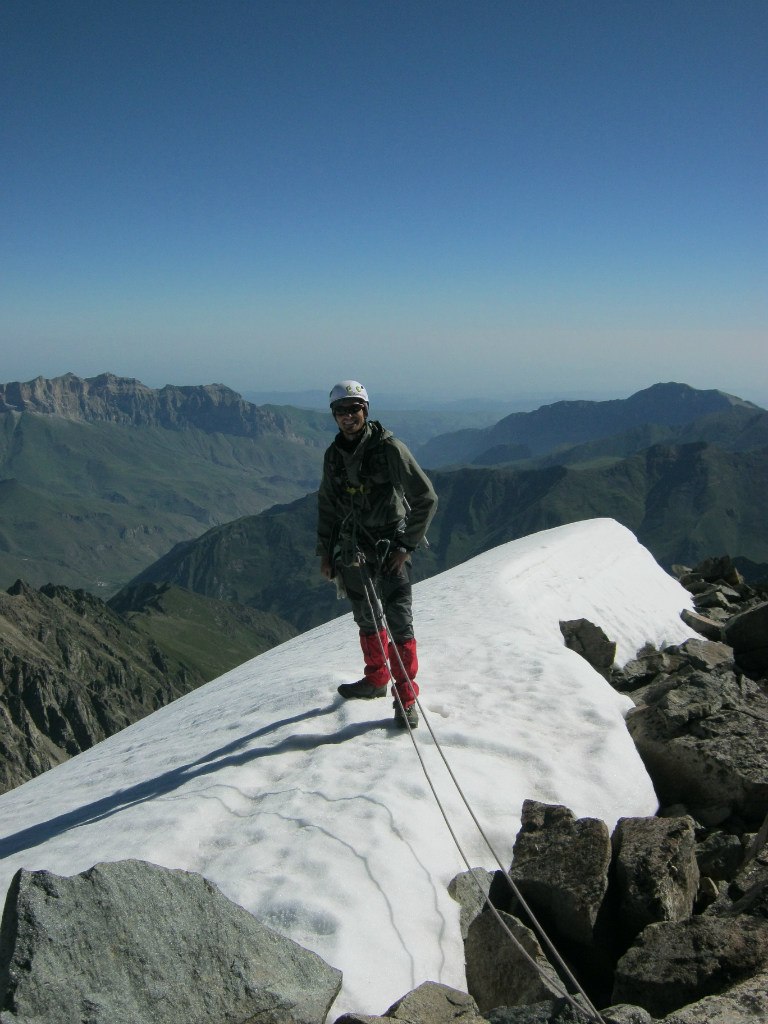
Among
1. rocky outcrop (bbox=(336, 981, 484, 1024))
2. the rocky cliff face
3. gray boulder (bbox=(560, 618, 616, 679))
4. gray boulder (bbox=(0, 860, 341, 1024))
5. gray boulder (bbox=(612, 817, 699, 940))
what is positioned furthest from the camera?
the rocky cliff face

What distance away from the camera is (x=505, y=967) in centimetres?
624

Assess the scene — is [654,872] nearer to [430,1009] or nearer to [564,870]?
[564,870]

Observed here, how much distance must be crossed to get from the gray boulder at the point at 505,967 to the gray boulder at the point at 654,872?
0.95 meters

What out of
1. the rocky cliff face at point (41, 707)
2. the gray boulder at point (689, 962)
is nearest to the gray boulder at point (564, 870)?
the gray boulder at point (689, 962)

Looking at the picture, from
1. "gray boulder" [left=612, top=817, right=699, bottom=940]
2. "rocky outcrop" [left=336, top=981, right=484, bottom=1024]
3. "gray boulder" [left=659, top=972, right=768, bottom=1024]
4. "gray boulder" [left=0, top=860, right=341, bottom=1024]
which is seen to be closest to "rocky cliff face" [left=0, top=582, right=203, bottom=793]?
"gray boulder" [left=0, top=860, right=341, bottom=1024]

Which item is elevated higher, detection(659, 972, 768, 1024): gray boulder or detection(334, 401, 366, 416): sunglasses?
detection(334, 401, 366, 416): sunglasses

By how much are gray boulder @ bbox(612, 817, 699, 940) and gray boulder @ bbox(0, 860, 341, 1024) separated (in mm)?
2722

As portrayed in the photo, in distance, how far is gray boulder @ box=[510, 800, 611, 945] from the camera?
666cm

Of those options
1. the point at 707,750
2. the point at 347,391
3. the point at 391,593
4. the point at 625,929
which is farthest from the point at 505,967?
the point at 347,391

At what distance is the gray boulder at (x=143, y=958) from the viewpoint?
15.1 ft

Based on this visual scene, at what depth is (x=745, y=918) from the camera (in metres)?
5.68

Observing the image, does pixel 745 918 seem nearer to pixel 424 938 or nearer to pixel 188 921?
pixel 424 938

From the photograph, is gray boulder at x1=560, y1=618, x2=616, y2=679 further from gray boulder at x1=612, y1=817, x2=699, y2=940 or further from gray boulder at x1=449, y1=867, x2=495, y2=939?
gray boulder at x1=449, y1=867, x2=495, y2=939

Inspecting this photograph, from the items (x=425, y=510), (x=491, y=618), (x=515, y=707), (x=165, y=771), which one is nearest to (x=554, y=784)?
(x=515, y=707)
